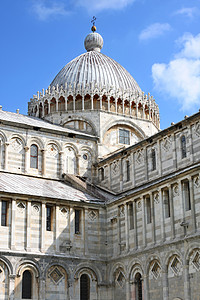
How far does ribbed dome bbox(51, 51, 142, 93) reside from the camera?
51469mm

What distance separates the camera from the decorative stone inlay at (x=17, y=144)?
43.0 m

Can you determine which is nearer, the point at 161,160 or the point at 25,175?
the point at 161,160

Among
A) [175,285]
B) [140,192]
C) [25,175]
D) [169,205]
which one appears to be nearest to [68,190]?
[25,175]

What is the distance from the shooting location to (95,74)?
52031 mm

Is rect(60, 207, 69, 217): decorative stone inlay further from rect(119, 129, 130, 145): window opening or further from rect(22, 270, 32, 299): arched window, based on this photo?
rect(119, 129, 130, 145): window opening

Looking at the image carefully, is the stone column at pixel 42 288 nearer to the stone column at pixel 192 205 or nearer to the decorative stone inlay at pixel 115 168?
the stone column at pixel 192 205

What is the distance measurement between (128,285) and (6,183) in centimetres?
1092

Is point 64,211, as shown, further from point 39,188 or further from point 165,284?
point 165,284

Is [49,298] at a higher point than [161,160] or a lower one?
lower

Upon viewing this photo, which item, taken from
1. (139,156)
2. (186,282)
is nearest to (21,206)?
(139,156)

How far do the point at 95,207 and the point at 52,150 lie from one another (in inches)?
293

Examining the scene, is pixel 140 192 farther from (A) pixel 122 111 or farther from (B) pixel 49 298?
(A) pixel 122 111

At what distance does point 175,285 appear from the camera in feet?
106

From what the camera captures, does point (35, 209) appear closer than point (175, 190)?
No
